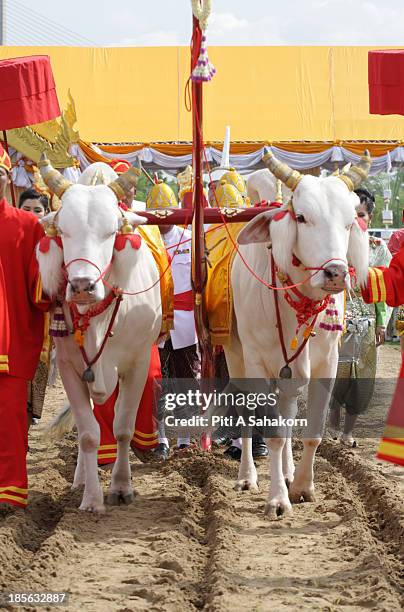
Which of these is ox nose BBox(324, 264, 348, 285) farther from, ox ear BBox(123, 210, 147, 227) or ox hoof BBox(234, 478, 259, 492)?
ox hoof BBox(234, 478, 259, 492)

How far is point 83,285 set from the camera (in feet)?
17.0

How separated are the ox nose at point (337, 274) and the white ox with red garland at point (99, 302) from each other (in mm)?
1164

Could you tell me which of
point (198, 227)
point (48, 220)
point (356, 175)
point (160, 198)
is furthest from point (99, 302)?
point (160, 198)

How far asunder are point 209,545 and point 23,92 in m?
2.94

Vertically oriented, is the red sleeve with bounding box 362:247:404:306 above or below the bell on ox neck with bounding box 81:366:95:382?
above

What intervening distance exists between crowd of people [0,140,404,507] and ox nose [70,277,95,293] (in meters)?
0.57

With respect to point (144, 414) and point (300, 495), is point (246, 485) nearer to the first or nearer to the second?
point (300, 495)

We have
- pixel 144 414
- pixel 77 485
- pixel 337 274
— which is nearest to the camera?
pixel 337 274

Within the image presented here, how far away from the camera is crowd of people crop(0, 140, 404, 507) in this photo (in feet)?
18.7

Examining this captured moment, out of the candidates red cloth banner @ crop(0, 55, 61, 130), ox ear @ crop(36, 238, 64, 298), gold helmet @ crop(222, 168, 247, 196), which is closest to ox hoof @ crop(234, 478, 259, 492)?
ox ear @ crop(36, 238, 64, 298)

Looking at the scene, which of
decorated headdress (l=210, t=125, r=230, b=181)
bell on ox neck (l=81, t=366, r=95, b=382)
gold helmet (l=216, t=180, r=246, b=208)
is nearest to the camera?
bell on ox neck (l=81, t=366, r=95, b=382)

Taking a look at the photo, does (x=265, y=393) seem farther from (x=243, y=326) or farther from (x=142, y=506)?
(x=142, y=506)

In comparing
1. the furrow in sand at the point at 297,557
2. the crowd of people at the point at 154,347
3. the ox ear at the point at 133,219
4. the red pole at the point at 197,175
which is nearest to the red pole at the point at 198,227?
the red pole at the point at 197,175

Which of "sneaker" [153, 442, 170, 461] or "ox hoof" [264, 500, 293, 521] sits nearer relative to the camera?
"ox hoof" [264, 500, 293, 521]
